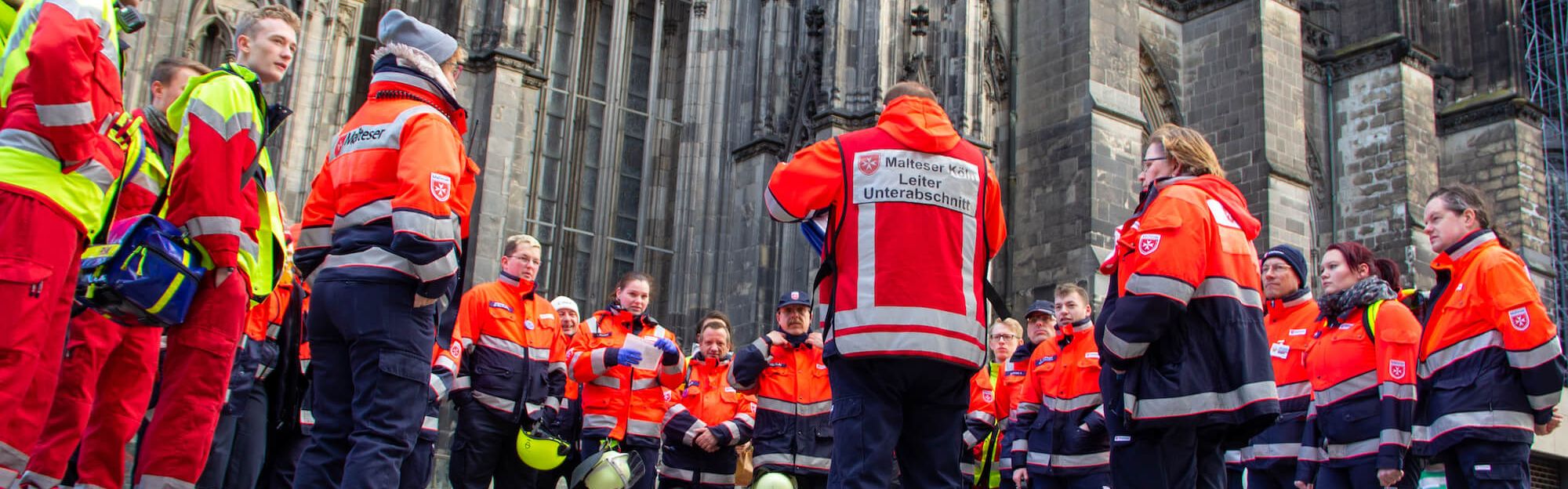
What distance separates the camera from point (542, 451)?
24.3 feet

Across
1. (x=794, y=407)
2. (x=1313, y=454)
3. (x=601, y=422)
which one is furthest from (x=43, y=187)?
(x=1313, y=454)

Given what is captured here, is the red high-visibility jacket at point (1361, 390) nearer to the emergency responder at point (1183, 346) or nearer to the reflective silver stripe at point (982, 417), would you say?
the emergency responder at point (1183, 346)

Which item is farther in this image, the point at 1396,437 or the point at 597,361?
the point at 597,361

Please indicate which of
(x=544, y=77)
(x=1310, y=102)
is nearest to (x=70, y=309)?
(x=544, y=77)

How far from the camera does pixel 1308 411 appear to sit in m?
6.96

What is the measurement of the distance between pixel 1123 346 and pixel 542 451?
12.9 ft

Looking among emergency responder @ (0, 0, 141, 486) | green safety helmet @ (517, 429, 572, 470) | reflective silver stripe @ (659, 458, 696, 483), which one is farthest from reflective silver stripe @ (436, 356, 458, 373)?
emergency responder @ (0, 0, 141, 486)

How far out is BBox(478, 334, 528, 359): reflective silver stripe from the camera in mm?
7543

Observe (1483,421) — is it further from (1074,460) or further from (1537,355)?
(1074,460)

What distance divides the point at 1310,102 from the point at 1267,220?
18.2ft

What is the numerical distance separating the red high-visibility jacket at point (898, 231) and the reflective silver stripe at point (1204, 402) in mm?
607

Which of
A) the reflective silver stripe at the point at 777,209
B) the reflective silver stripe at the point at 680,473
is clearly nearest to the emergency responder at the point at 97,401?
the reflective silver stripe at the point at 777,209

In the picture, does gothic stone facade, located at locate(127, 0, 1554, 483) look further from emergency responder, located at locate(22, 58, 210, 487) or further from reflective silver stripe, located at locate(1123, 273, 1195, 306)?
reflective silver stripe, located at locate(1123, 273, 1195, 306)

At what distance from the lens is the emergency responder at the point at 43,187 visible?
392 cm
